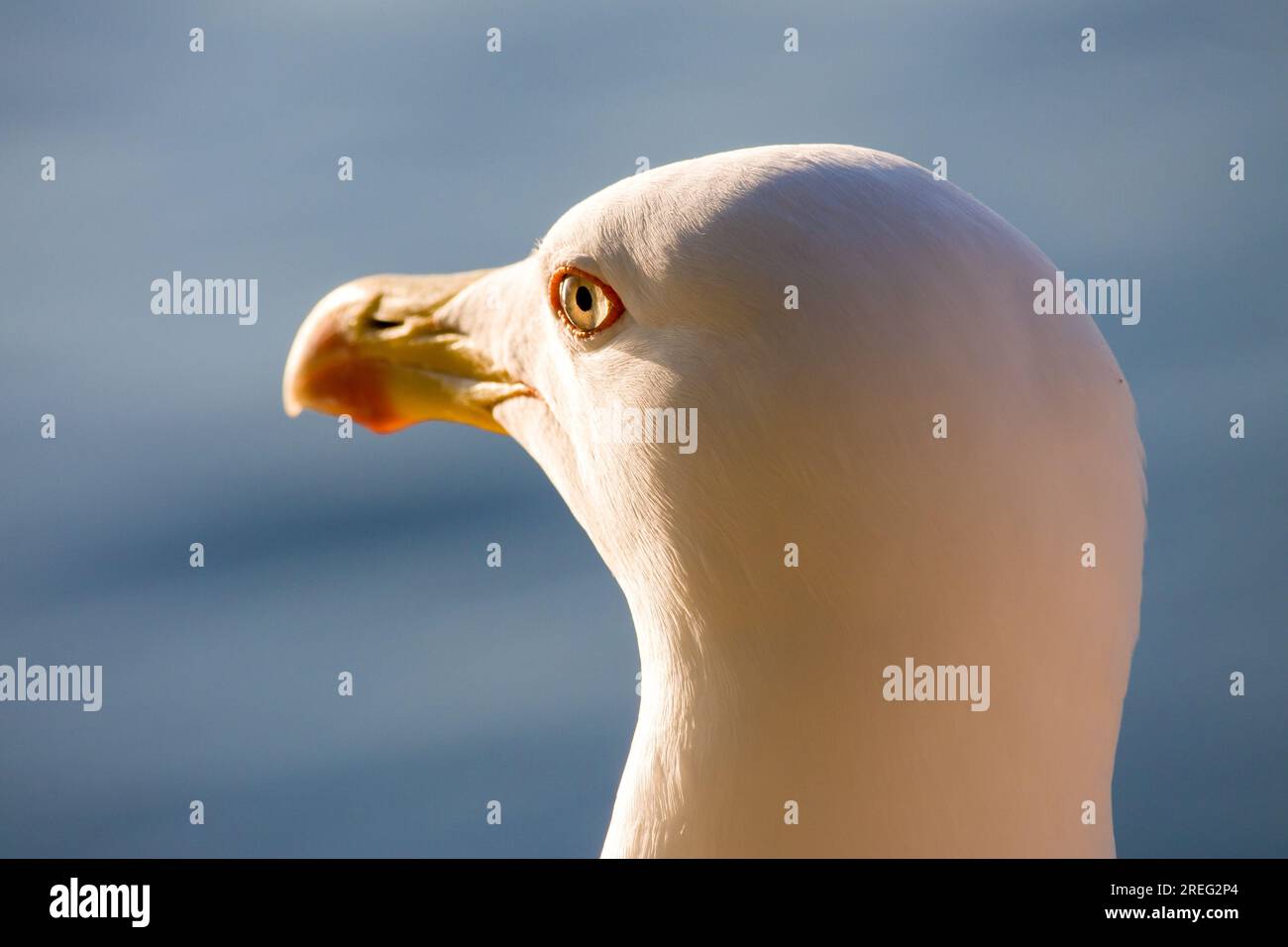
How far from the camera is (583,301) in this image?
5.04 ft

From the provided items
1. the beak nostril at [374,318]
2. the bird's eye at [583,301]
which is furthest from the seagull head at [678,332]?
the beak nostril at [374,318]

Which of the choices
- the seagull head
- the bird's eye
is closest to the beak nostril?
the seagull head

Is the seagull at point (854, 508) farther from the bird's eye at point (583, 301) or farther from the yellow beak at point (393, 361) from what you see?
the yellow beak at point (393, 361)

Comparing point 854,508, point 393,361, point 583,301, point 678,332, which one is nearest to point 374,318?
point 393,361

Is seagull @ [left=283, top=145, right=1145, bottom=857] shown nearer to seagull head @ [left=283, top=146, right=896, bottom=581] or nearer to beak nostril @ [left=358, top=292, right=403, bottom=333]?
seagull head @ [left=283, top=146, right=896, bottom=581]

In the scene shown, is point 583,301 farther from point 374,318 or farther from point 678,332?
point 374,318

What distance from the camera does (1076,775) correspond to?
1.42 m

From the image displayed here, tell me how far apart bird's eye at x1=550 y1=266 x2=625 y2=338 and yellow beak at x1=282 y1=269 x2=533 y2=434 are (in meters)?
0.21

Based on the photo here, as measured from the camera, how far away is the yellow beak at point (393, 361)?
181 cm

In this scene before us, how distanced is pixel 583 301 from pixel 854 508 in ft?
1.24

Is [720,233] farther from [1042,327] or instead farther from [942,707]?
[942,707]

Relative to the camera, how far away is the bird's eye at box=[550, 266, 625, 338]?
4.86 ft

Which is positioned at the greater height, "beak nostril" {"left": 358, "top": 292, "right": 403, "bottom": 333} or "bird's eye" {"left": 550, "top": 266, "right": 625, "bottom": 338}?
"beak nostril" {"left": 358, "top": 292, "right": 403, "bottom": 333}

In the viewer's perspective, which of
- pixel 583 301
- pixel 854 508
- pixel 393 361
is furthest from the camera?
pixel 393 361
